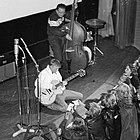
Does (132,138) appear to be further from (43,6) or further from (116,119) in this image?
(43,6)

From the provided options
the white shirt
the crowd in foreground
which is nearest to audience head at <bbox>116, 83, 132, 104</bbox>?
the crowd in foreground

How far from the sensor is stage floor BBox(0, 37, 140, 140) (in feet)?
15.9

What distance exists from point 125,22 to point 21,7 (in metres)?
2.12

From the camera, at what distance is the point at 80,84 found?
5773 millimetres

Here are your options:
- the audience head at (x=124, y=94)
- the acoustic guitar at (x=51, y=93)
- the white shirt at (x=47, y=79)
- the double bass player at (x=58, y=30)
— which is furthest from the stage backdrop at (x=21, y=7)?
the audience head at (x=124, y=94)

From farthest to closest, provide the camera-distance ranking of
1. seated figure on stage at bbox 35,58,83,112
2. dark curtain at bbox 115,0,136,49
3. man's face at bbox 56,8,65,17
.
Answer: dark curtain at bbox 115,0,136,49 < man's face at bbox 56,8,65,17 < seated figure on stage at bbox 35,58,83,112

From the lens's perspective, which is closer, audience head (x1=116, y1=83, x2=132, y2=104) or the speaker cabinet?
audience head (x1=116, y1=83, x2=132, y2=104)

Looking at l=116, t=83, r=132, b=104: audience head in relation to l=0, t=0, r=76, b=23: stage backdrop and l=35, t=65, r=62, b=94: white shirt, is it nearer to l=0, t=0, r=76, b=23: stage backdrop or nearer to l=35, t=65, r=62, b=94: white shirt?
l=35, t=65, r=62, b=94: white shirt

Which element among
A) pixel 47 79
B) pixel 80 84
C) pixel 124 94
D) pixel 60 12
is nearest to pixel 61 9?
pixel 60 12

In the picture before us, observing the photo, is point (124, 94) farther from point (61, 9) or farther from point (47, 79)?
point (61, 9)

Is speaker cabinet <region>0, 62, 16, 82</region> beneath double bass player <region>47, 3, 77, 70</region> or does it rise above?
beneath

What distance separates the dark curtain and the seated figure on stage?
241 centimetres

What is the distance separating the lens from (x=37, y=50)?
6488 millimetres

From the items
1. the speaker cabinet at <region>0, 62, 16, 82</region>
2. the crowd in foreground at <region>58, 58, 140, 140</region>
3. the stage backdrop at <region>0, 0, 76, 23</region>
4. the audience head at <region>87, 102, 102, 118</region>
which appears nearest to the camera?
the crowd in foreground at <region>58, 58, 140, 140</region>
